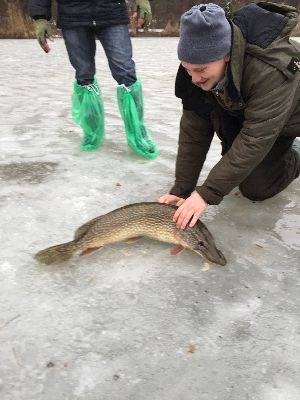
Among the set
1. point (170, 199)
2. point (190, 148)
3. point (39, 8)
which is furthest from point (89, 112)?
point (170, 199)

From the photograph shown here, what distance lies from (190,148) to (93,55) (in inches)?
62.2

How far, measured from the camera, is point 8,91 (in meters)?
6.79

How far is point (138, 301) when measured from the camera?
7.08ft

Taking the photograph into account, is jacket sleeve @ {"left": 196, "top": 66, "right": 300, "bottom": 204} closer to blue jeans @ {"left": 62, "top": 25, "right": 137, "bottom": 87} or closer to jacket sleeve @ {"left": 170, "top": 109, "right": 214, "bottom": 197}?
jacket sleeve @ {"left": 170, "top": 109, "right": 214, "bottom": 197}

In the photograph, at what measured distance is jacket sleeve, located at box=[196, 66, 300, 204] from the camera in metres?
2.15

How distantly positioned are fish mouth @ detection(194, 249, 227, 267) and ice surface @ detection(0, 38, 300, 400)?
0.04 m

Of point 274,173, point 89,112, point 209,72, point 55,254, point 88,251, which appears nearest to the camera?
point 209,72

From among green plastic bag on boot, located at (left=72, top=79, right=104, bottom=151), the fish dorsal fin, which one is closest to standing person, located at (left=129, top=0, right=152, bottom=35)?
green plastic bag on boot, located at (left=72, top=79, right=104, bottom=151)

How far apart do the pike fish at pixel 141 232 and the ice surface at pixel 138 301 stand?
0.07 meters

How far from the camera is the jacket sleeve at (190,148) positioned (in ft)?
9.25

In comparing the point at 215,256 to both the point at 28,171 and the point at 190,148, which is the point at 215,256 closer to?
the point at 190,148

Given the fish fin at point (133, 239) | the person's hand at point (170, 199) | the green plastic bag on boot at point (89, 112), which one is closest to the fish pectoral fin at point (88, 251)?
the fish fin at point (133, 239)

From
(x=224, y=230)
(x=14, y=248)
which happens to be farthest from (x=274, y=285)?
(x=14, y=248)

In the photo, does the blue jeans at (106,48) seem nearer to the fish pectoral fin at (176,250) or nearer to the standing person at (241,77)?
the standing person at (241,77)
